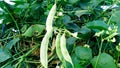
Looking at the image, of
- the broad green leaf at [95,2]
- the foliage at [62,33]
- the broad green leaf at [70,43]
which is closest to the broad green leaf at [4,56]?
the foliage at [62,33]

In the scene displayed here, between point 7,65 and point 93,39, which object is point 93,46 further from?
point 7,65

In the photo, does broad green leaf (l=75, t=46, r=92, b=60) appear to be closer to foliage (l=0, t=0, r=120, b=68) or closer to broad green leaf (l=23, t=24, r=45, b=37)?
foliage (l=0, t=0, r=120, b=68)

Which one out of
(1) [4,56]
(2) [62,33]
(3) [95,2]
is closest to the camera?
(2) [62,33]

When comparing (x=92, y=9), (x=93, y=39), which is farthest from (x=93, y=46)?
(x=92, y=9)

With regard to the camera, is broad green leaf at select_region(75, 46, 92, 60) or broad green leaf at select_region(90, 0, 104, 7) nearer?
broad green leaf at select_region(75, 46, 92, 60)

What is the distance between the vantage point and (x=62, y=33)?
59 cm

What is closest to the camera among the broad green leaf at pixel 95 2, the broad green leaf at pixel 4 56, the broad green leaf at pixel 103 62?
the broad green leaf at pixel 103 62

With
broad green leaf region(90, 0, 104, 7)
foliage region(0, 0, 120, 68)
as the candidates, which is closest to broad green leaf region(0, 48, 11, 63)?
foliage region(0, 0, 120, 68)

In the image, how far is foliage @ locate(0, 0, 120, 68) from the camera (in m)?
0.64

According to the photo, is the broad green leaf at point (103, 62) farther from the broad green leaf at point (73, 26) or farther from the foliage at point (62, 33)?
the broad green leaf at point (73, 26)

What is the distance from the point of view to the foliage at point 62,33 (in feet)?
2.11

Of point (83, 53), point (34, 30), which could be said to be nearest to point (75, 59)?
point (83, 53)

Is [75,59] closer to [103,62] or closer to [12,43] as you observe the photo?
[103,62]

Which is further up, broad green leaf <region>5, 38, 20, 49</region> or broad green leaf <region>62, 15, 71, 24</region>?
broad green leaf <region>62, 15, 71, 24</region>
